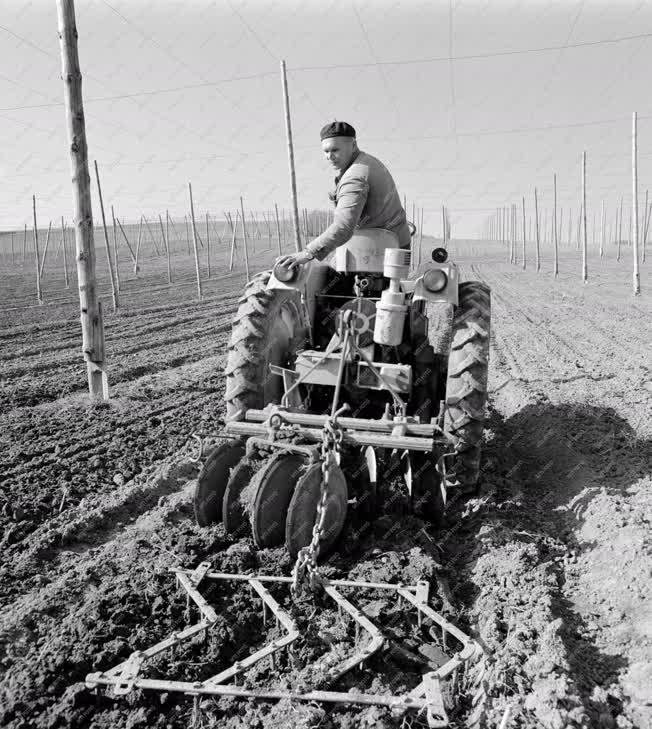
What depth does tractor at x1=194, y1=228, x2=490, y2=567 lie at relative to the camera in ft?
11.4

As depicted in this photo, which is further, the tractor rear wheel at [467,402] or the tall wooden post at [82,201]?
the tall wooden post at [82,201]

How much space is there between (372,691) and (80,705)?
1.16m

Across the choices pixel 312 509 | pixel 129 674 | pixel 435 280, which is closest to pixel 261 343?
pixel 435 280

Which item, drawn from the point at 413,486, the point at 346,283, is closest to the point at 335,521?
the point at 413,486

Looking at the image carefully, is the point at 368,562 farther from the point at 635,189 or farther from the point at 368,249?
the point at 635,189

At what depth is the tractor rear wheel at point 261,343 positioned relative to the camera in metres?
4.41

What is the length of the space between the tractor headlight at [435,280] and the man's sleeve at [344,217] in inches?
25.4

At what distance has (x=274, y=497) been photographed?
11.4ft

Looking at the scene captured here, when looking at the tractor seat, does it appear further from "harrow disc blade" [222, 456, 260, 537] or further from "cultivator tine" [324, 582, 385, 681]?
"cultivator tine" [324, 582, 385, 681]

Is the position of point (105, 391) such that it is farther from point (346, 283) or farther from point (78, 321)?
point (78, 321)

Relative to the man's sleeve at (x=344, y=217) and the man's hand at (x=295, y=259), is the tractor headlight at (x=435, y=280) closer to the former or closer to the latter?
the man's sleeve at (x=344, y=217)

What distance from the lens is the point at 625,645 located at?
9.18ft

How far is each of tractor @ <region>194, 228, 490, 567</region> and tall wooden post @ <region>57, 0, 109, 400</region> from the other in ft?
12.2

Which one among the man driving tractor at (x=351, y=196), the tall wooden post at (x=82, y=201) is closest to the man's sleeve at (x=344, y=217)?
the man driving tractor at (x=351, y=196)
